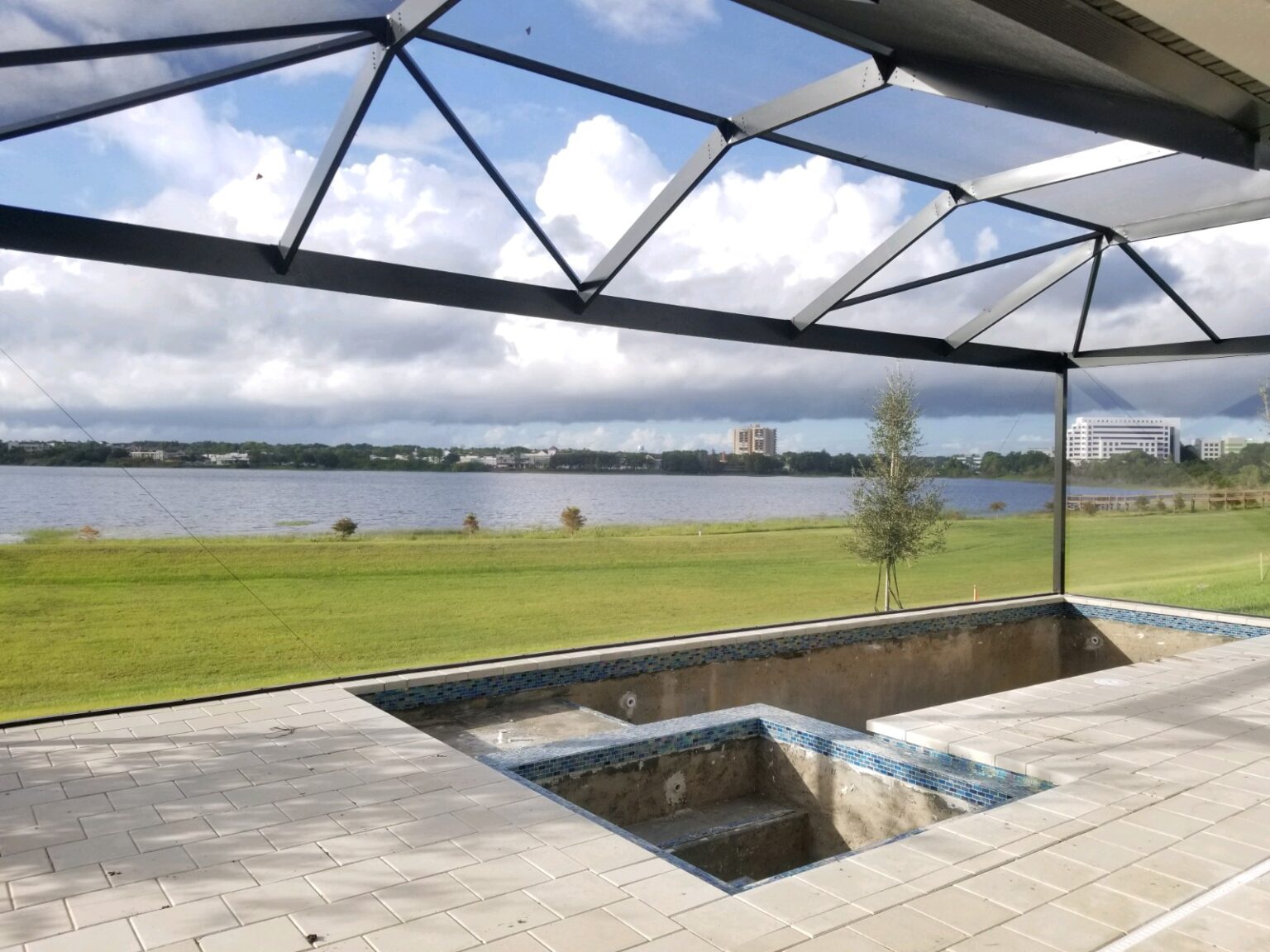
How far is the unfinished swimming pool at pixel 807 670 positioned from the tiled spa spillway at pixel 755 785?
0.42m

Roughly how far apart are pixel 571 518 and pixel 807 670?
6.93m

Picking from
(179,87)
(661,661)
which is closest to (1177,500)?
(661,661)

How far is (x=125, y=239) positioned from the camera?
11.9ft

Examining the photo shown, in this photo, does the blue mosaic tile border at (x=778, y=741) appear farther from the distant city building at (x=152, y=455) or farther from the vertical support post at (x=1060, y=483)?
the distant city building at (x=152, y=455)

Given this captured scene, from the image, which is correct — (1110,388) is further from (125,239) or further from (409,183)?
(125,239)

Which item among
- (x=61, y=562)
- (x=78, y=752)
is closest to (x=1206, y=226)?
(x=78, y=752)

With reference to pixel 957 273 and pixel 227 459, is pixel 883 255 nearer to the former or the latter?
pixel 957 273

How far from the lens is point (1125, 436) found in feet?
38.3

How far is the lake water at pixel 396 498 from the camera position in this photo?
8.38 metres

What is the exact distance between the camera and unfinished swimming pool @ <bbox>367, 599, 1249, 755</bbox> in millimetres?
4816

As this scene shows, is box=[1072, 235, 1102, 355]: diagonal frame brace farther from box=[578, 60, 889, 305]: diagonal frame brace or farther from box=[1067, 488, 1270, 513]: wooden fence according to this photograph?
box=[1067, 488, 1270, 513]: wooden fence

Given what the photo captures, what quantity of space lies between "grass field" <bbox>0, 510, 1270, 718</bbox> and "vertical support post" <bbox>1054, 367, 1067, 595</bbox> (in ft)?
9.57

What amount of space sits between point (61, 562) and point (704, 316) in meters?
7.47

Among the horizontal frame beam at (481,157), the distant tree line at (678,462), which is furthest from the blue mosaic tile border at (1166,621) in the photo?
the horizontal frame beam at (481,157)
